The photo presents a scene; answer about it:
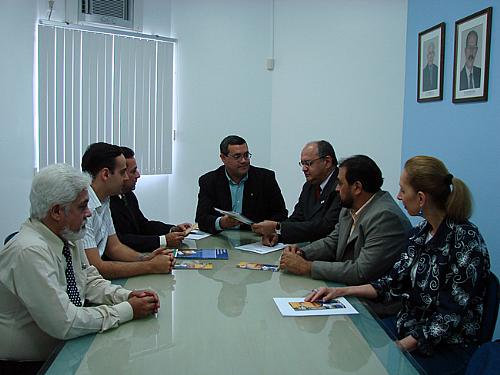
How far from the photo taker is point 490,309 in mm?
1939

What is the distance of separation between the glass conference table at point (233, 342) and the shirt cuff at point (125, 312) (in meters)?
0.03

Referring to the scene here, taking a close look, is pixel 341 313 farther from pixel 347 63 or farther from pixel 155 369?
pixel 347 63

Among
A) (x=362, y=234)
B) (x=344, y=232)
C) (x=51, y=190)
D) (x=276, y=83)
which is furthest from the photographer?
(x=276, y=83)

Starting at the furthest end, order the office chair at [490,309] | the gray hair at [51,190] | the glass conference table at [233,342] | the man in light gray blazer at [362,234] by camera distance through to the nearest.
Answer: the man in light gray blazer at [362,234]
the office chair at [490,309]
the gray hair at [51,190]
the glass conference table at [233,342]

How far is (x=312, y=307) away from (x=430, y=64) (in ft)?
7.98

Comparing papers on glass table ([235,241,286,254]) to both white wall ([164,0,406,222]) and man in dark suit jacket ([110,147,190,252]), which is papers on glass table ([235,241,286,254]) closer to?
man in dark suit jacket ([110,147,190,252])

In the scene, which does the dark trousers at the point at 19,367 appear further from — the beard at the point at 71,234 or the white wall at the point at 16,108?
the white wall at the point at 16,108

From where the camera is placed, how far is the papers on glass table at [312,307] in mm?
1979

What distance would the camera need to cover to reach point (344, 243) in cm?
272

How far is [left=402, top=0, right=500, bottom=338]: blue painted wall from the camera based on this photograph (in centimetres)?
290

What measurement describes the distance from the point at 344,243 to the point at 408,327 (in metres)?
0.67

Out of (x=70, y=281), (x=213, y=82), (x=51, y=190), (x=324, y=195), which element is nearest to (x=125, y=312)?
(x=70, y=281)

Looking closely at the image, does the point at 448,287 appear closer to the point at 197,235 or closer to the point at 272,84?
the point at 197,235

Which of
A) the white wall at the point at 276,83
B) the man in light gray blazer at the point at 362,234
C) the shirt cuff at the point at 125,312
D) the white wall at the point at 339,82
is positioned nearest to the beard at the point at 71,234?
the shirt cuff at the point at 125,312
